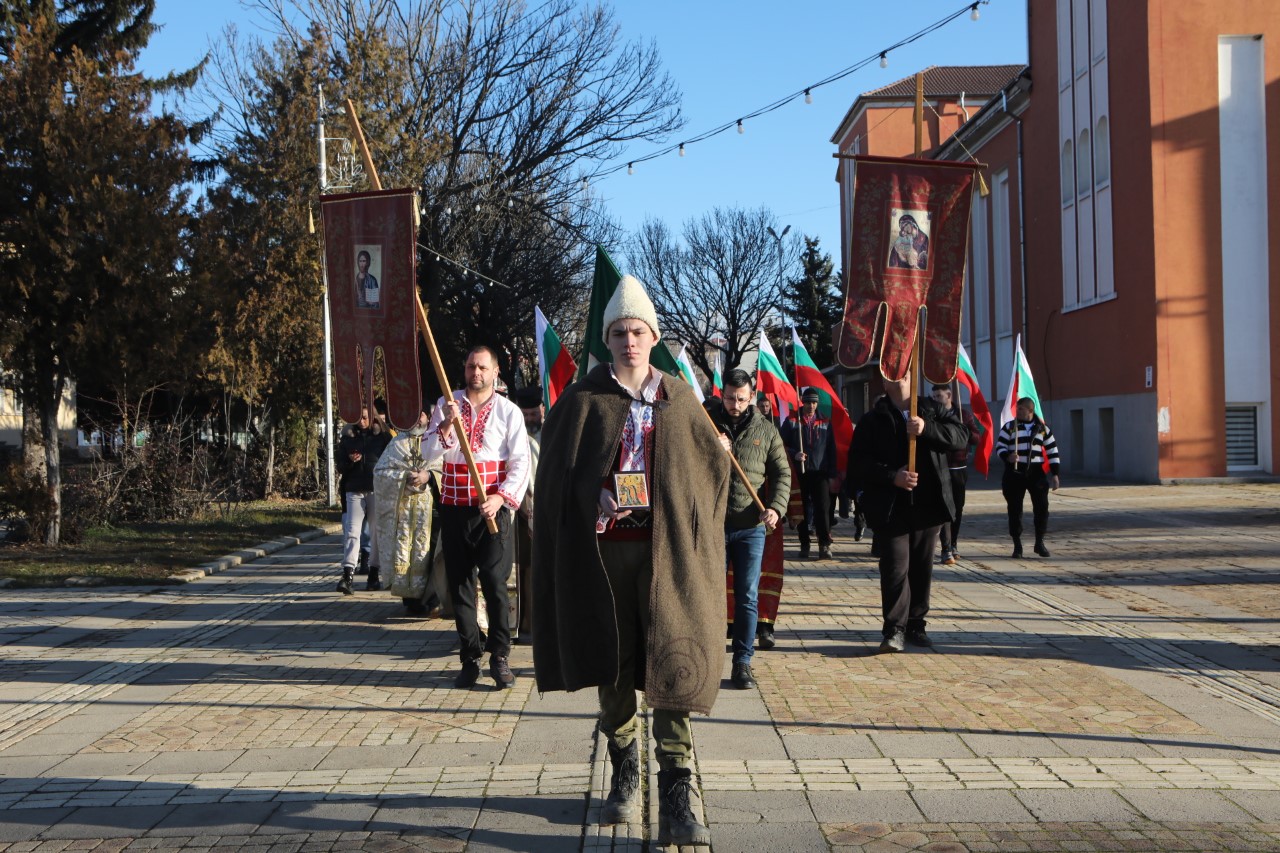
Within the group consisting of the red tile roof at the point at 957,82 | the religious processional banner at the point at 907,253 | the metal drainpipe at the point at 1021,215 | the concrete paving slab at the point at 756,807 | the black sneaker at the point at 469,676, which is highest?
the red tile roof at the point at 957,82

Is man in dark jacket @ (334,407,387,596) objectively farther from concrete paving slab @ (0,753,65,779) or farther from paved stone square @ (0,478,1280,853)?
concrete paving slab @ (0,753,65,779)

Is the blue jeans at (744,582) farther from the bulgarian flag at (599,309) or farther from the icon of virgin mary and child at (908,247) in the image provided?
the icon of virgin mary and child at (908,247)

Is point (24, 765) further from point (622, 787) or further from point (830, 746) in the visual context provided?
point (830, 746)

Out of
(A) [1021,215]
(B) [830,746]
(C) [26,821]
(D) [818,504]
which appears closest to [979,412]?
(D) [818,504]

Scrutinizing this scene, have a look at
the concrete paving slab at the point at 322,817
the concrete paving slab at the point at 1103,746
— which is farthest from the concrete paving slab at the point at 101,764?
the concrete paving slab at the point at 1103,746

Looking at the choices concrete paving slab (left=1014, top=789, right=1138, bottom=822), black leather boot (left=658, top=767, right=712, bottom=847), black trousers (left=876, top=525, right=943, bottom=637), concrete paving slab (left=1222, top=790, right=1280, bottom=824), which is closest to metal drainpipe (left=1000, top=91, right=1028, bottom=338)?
black trousers (left=876, top=525, right=943, bottom=637)

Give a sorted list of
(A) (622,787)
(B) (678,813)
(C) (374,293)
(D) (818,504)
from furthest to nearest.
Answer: (D) (818,504) < (C) (374,293) < (A) (622,787) < (B) (678,813)

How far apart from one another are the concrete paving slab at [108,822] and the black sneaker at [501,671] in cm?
252

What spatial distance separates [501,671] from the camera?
732 centimetres

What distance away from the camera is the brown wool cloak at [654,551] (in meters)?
4.52

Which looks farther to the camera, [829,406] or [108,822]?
[829,406]

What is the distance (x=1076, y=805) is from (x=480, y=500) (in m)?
3.65

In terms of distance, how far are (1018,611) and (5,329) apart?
11.7 metres

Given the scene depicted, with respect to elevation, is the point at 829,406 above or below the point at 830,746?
above
